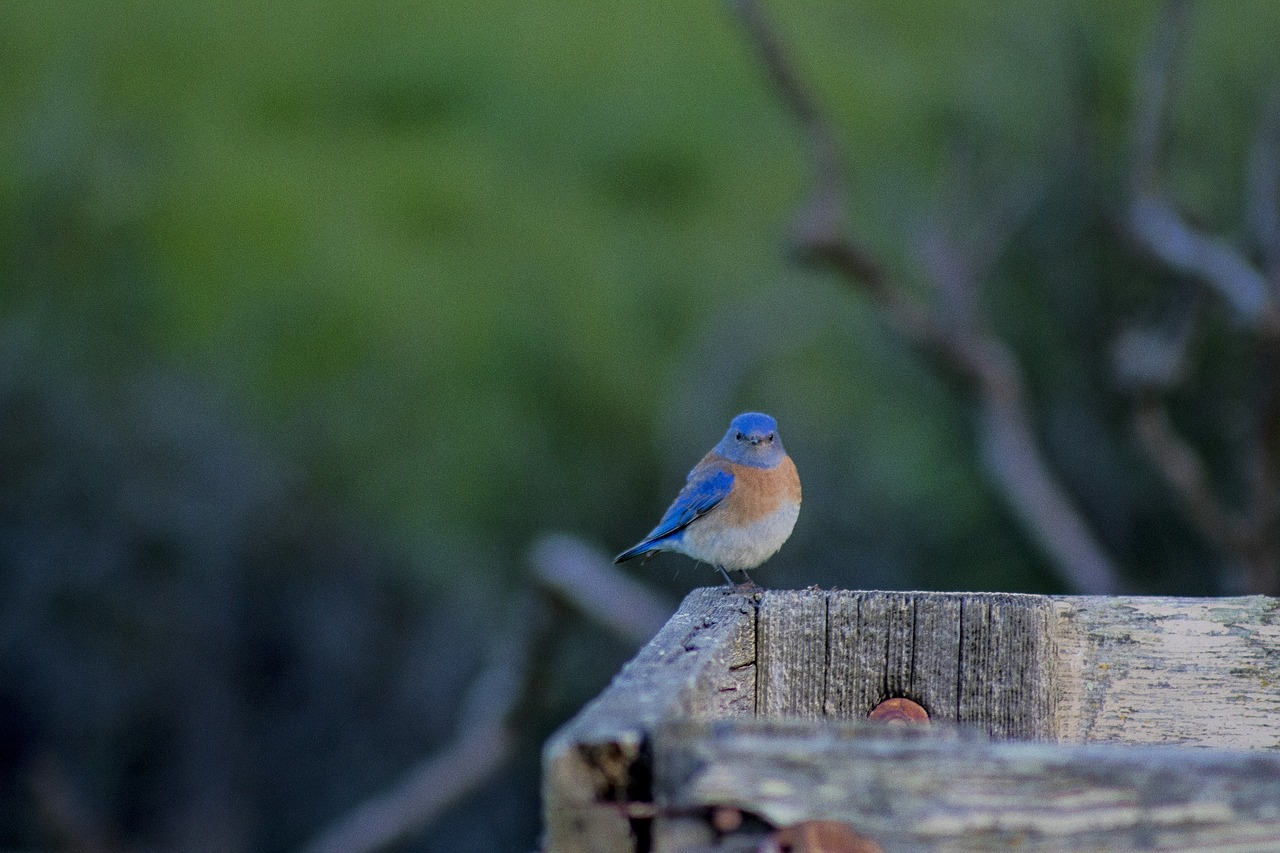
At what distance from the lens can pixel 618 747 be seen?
4.38ft

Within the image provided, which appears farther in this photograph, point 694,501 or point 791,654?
point 694,501

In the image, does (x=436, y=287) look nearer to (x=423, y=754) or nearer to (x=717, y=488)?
(x=423, y=754)

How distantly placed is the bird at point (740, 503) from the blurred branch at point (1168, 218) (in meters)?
3.65

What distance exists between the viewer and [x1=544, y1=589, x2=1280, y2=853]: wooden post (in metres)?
1.32

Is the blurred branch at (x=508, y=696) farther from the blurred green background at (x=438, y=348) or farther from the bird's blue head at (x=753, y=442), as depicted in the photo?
the bird's blue head at (x=753, y=442)

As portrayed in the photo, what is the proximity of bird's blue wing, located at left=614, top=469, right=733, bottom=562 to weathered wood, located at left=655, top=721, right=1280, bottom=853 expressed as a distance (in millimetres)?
2373

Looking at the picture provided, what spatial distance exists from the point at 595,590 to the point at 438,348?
228 cm

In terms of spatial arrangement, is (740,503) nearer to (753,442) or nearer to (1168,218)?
(753,442)

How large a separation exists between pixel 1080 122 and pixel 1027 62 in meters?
0.44

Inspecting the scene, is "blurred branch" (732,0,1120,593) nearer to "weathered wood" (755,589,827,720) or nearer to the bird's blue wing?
the bird's blue wing

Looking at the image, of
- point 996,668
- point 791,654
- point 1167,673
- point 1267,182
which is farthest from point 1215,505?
point 791,654

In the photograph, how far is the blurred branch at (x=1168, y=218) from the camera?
6.70 meters

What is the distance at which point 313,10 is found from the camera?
971 centimetres

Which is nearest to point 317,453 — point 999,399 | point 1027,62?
point 999,399
